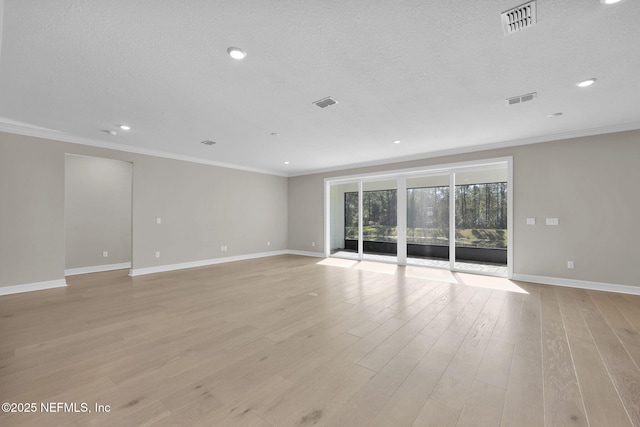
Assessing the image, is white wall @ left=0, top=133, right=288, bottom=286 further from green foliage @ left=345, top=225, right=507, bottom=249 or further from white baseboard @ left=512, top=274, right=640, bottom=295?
white baseboard @ left=512, top=274, right=640, bottom=295

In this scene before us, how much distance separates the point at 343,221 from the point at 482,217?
366 cm

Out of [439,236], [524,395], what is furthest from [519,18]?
[439,236]

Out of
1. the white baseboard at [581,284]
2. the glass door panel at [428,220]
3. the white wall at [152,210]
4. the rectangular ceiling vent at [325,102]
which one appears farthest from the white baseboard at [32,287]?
the white baseboard at [581,284]

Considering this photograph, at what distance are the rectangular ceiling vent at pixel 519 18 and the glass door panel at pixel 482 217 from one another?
Result: 410 centimetres

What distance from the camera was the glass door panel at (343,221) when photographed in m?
7.68

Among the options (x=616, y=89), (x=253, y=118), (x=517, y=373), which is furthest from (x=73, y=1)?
(x=616, y=89)

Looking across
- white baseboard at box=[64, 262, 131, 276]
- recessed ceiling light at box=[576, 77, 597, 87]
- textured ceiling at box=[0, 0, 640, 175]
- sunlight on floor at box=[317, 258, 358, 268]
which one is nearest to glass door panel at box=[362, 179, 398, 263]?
sunlight on floor at box=[317, 258, 358, 268]

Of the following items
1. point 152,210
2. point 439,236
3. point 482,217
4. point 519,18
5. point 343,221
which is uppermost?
point 519,18

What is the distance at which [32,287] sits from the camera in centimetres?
429

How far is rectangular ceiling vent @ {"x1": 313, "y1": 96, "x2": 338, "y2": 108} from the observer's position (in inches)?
124

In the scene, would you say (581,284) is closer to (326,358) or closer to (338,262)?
(338,262)

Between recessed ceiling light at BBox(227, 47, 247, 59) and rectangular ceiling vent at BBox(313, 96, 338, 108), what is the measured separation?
1.12 m

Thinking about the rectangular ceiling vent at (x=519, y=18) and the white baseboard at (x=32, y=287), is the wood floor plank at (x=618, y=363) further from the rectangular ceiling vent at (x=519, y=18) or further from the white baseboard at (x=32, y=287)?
the white baseboard at (x=32, y=287)

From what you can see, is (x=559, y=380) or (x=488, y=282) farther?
(x=488, y=282)
